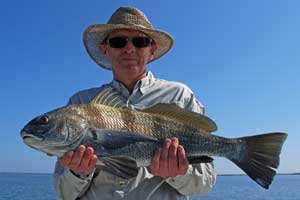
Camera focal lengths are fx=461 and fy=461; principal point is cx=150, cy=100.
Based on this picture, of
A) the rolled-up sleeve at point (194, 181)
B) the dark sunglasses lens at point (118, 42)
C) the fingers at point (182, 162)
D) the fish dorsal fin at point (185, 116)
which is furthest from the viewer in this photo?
the dark sunglasses lens at point (118, 42)

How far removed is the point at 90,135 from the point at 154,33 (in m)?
2.21

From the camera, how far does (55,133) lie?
4.14m

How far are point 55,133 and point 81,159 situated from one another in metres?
0.33

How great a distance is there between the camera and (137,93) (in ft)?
17.4

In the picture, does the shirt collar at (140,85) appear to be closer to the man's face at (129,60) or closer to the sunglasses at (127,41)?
the man's face at (129,60)

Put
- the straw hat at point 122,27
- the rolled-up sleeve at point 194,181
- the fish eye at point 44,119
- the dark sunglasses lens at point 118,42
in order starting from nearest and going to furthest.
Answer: the fish eye at point 44,119 → the rolled-up sleeve at point 194,181 → the dark sunglasses lens at point 118,42 → the straw hat at point 122,27

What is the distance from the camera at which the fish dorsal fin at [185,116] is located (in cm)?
457

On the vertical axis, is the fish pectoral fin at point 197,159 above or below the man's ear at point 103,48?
below

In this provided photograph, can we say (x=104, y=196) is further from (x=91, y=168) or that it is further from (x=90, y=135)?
(x=90, y=135)

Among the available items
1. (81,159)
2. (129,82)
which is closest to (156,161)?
(81,159)

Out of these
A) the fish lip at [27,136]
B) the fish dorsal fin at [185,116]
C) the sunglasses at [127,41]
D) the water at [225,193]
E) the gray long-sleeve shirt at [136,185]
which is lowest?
the water at [225,193]

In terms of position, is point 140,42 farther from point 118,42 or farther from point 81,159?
point 81,159

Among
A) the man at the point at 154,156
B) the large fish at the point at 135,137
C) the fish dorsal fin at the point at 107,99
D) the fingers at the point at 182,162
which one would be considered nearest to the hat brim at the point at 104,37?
the man at the point at 154,156

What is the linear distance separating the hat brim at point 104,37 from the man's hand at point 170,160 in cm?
179
